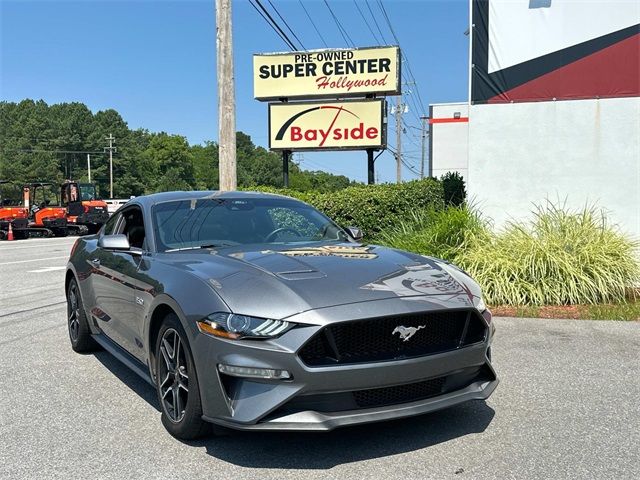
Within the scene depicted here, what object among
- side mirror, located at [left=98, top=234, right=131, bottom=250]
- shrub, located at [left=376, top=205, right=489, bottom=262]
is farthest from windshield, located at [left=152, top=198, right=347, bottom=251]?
shrub, located at [left=376, top=205, right=489, bottom=262]

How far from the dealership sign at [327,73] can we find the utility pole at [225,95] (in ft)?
17.7

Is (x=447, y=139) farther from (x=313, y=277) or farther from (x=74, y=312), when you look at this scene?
(x=313, y=277)

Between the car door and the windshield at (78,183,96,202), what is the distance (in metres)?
31.0

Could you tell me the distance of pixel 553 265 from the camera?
8.20m

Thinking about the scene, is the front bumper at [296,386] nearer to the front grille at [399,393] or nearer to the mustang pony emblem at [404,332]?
the front grille at [399,393]

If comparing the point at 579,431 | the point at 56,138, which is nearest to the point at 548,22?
the point at 579,431

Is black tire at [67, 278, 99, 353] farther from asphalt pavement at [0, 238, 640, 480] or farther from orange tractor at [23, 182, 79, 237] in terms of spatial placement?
orange tractor at [23, 182, 79, 237]

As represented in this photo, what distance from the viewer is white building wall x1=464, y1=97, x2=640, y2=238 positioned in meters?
10.2

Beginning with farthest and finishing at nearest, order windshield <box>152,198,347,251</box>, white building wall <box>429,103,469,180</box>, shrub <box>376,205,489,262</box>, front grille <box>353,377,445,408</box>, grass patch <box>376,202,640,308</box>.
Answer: white building wall <box>429,103,469,180</box> → shrub <box>376,205,489,262</box> → grass patch <box>376,202,640,308</box> → windshield <box>152,198,347,251</box> → front grille <box>353,377,445,408</box>

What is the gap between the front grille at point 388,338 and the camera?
→ 318 cm

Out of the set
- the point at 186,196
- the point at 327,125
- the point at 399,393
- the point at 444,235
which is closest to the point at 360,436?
the point at 399,393

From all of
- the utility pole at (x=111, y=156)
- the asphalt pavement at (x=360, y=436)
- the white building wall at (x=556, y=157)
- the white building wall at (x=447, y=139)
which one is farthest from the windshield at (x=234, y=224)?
the utility pole at (x=111, y=156)

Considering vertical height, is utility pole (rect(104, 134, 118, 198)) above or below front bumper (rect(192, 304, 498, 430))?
above

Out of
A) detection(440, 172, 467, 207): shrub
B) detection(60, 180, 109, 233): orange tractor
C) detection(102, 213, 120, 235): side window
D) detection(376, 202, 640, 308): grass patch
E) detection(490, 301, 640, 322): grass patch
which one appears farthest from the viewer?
detection(60, 180, 109, 233): orange tractor
